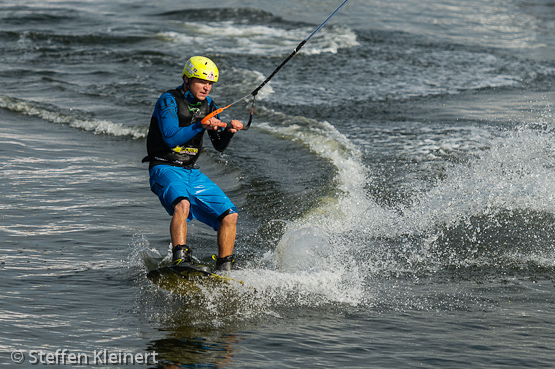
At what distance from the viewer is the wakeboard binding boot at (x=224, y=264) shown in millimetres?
6547

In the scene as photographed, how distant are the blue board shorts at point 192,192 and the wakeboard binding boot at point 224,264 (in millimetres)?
339

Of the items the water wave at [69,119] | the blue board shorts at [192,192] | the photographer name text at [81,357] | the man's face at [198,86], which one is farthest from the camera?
the water wave at [69,119]

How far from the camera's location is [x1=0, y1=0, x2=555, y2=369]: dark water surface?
5.57 meters

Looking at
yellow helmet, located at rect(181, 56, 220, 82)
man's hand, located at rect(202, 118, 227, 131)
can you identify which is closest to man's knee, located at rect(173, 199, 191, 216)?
man's hand, located at rect(202, 118, 227, 131)

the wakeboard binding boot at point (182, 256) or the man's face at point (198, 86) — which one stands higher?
the man's face at point (198, 86)

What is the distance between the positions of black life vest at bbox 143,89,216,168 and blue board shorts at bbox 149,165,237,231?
0.30 ft

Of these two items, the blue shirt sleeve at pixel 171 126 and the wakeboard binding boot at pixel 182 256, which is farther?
the blue shirt sleeve at pixel 171 126

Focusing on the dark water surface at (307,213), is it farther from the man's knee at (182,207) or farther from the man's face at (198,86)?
the man's face at (198,86)

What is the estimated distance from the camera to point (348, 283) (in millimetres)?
6707

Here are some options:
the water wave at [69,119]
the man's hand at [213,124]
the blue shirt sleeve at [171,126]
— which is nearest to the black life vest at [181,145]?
the blue shirt sleeve at [171,126]

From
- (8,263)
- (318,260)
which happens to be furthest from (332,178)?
(8,263)

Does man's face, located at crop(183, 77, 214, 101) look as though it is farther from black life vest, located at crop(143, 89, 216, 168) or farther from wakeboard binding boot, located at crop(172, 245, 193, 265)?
wakeboard binding boot, located at crop(172, 245, 193, 265)

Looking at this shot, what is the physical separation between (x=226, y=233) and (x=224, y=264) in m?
0.30

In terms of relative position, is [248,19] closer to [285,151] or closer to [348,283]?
[285,151]
